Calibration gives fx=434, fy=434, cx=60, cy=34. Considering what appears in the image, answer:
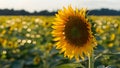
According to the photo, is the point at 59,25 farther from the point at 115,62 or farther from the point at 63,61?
the point at 115,62

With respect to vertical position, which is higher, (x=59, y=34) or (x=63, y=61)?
(x=59, y=34)

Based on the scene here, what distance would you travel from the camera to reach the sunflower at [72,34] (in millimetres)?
2150

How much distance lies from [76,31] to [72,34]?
0.17 ft

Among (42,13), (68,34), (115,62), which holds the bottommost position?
(42,13)

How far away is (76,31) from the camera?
7.15ft

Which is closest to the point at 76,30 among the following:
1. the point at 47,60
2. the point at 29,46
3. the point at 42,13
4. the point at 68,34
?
the point at 68,34

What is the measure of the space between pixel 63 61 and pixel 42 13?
29599 millimetres

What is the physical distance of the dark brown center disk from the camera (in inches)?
84.9

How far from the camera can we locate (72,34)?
2.23m

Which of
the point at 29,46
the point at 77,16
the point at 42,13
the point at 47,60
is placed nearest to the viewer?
the point at 77,16

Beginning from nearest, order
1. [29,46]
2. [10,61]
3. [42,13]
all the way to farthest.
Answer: [10,61], [29,46], [42,13]

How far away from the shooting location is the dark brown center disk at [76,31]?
216 centimetres

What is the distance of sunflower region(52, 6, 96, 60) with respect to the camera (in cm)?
215

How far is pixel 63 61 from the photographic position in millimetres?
5441
